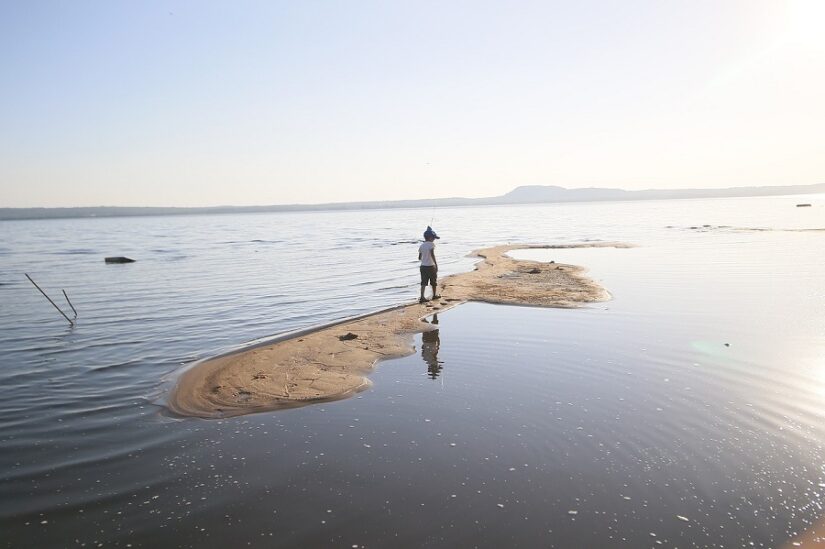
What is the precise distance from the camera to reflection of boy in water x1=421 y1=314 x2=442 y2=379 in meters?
10.6

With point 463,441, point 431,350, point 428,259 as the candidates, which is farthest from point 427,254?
point 463,441

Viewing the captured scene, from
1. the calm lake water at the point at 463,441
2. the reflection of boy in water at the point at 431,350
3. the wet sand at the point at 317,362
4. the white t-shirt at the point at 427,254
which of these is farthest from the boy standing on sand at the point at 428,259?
the reflection of boy in water at the point at 431,350

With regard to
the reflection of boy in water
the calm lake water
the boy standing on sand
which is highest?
the boy standing on sand

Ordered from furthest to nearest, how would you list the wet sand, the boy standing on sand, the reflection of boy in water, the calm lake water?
the boy standing on sand
the reflection of boy in water
the wet sand
the calm lake water

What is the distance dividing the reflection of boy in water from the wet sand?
369 mm

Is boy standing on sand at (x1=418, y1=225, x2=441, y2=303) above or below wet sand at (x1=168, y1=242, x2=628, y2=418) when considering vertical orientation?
above

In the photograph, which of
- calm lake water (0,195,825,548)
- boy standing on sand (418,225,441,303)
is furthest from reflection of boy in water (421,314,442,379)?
boy standing on sand (418,225,441,303)

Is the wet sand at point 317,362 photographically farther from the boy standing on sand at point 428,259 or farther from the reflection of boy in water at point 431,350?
the boy standing on sand at point 428,259

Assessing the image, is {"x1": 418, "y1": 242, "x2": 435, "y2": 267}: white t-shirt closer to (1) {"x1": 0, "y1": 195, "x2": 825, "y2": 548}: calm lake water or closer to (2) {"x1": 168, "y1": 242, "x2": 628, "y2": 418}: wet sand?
(2) {"x1": 168, "y1": 242, "x2": 628, "y2": 418}: wet sand

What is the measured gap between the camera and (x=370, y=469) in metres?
6.49

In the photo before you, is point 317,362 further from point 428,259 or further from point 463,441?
point 428,259

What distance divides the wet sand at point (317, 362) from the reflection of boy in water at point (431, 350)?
0.37 m

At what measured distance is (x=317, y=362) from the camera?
11133 millimetres

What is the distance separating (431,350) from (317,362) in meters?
2.71
